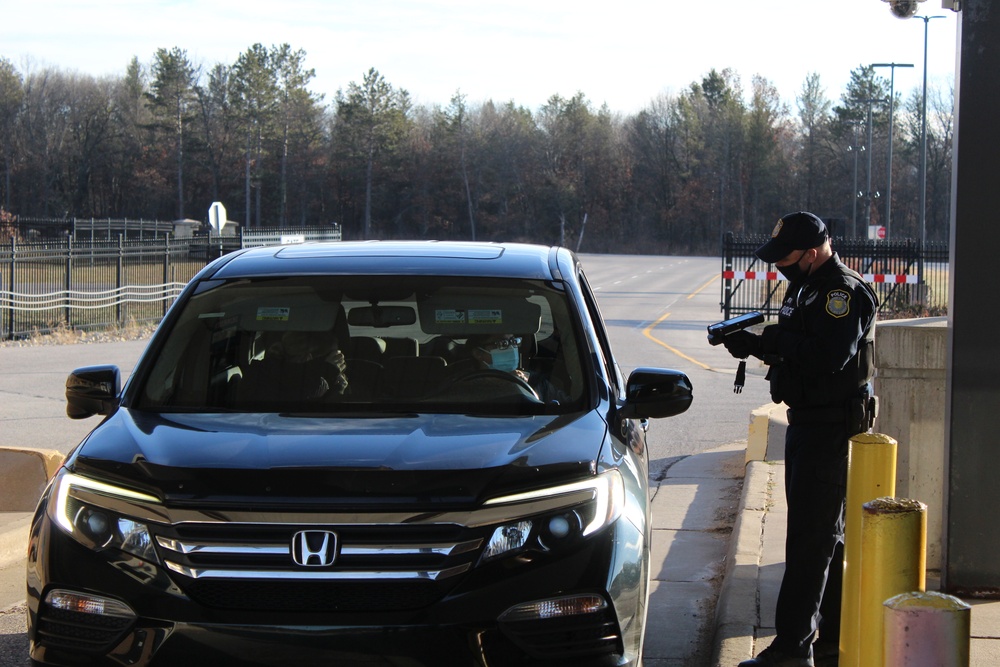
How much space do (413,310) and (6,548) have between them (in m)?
2.86

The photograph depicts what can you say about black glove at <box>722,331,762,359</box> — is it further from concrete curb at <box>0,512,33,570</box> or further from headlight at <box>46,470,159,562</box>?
concrete curb at <box>0,512,33,570</box>

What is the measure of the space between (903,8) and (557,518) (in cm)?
446

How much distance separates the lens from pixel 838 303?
13.3 feet

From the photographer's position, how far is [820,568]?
4.14 meters

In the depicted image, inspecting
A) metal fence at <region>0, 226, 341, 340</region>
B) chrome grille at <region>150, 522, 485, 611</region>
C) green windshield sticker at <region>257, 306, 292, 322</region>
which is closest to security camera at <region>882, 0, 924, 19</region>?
green windshield sticker at <region>257, 306, 292, 322</region>

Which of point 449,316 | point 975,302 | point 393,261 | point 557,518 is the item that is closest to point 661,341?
point 975,302

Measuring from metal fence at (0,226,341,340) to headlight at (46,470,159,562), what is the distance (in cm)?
1974

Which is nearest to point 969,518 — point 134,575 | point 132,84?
point 134,575

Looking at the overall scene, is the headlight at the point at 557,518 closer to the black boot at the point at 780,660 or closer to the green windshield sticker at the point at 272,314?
the black boot at the point at 780,660

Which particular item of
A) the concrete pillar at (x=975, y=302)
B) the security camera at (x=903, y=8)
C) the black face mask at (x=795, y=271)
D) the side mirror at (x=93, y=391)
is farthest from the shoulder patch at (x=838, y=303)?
the security camera at (x=903, y=8)

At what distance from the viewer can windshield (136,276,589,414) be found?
4016mm

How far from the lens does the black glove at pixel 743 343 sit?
4297 mm

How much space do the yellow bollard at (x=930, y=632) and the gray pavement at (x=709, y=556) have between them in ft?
6.46

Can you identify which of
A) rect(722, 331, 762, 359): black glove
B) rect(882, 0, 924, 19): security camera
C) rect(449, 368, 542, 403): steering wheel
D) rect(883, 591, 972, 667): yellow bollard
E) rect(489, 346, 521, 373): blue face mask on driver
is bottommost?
rect(883, 591, 972, 667): yellow bollard
